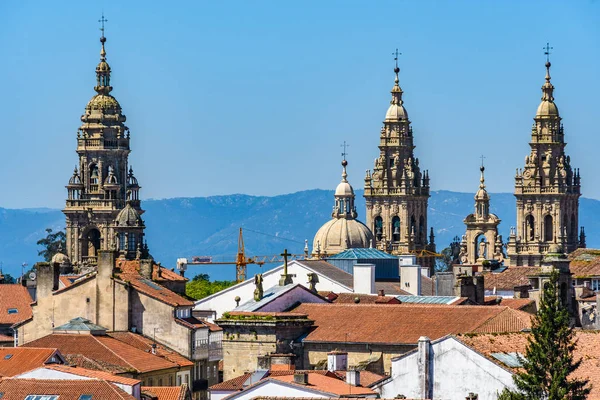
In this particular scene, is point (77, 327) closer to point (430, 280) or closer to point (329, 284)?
point (329, 284)

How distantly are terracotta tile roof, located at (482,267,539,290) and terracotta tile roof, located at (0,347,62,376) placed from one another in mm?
50800

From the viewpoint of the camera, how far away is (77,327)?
373 ft

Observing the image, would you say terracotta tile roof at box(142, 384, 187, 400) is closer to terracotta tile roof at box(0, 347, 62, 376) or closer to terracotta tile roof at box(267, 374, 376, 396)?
terracotta tile roof at box(267, 374, 376, 396)

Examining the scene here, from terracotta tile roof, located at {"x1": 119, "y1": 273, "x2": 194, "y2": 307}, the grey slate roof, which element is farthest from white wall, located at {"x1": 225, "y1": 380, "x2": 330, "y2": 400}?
the grey slate roof

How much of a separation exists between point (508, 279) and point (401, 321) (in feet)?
170

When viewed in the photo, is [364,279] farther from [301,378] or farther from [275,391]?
[275,391]

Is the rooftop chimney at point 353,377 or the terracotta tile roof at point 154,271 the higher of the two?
the terracotta tile roof at point 154,271

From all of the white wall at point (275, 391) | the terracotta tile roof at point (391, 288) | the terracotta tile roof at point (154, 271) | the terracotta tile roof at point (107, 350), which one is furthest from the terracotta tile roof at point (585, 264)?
the white wall at point (275, 391)

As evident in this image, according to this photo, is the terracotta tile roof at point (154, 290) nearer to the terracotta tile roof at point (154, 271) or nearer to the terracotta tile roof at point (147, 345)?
the terracotta tile roof at point (147, 345)

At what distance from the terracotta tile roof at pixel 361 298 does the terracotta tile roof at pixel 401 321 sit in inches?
487

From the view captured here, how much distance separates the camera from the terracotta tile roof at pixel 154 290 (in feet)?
395

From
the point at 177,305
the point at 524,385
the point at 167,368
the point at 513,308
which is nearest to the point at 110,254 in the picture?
the point at 177,305

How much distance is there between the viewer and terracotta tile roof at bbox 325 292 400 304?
12212 centimetres

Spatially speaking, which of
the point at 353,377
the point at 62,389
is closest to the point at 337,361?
the point at 353,377
